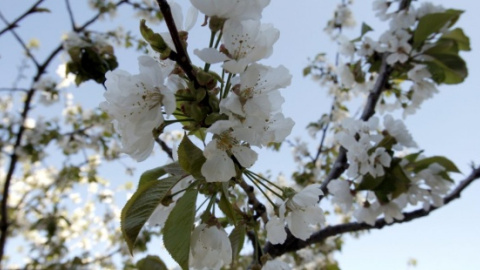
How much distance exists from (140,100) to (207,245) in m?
0.37

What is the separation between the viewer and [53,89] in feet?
14.9

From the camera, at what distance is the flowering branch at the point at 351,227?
4.82ft

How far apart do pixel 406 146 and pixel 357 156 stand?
10.7 inches

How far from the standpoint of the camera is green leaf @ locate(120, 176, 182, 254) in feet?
2.76

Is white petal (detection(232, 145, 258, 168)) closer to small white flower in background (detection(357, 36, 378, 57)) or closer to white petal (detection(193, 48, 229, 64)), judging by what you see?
white petal (detection(193, 48, 229, 64))

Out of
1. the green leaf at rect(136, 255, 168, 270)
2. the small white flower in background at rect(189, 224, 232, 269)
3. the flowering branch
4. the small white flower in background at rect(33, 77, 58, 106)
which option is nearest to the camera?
the small white flower in background at rect(189, 224, 232, 269)

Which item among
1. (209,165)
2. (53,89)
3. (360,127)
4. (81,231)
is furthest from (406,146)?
(81,231)

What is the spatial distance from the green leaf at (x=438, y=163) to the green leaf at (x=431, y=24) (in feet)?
2.44

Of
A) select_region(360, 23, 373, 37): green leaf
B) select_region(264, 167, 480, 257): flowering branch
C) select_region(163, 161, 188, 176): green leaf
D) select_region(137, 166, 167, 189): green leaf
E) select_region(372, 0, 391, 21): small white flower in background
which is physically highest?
select_region(372, 0, 391, 21): small white flower in background

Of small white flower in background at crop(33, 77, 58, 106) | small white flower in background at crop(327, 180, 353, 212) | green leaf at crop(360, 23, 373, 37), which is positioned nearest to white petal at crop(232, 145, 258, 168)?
small white flower in background at crop(327, 180, 353, 212)

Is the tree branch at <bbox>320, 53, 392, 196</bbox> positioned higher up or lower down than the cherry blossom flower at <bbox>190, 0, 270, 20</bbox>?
lower down

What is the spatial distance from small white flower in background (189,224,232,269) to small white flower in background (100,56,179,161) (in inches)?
9.9

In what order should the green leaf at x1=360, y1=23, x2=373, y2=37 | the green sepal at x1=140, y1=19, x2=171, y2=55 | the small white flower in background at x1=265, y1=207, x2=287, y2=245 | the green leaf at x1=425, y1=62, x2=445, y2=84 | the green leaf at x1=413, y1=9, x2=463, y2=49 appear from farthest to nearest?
the green leaf at x1=360, y1=23, x2=373, y2=37, the green leaf at x1=425, y1=62, x2=445, y2=84, the green leaf at x1=413, y1=9, x2=463, y2=49, the small white flower in background at x1=265, y1=207, x2=287, y2=245, the green sepal at x1=140, y1=19, x2=171, y2=55

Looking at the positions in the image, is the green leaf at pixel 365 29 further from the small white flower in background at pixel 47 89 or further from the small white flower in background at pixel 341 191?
the small white flower in background at pixel 47 89
